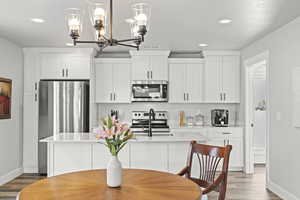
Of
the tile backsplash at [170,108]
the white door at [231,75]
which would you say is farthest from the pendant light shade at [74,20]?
the white door at [231,75]

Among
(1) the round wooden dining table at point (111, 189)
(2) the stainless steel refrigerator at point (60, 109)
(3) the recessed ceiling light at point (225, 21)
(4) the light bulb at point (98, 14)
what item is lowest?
(1) the round wooden dining table at point (111, 189)

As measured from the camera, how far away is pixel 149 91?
6277 millimetres

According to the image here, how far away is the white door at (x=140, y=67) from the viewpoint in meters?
6.21

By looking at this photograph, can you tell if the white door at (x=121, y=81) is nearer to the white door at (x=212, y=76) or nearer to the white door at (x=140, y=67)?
the white door at (x=140, y=67)

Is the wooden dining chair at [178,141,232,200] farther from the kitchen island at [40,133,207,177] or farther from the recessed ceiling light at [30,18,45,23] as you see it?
the recessed ceiling light at [30,18,45,23]

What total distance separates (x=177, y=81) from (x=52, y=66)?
8.26 feet

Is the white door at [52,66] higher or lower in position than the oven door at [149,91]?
higher

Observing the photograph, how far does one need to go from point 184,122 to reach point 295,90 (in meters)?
2.89

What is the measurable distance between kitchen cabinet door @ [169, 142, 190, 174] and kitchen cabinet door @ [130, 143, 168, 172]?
0.06 metres

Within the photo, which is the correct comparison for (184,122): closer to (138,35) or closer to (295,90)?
(295,90)

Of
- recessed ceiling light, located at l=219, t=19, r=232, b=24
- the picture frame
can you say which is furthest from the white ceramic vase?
the picture frame

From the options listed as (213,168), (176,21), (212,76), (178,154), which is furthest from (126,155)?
(212,76)

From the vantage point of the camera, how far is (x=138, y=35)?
2.73 m

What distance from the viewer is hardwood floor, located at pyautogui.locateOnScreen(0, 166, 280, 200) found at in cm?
434
